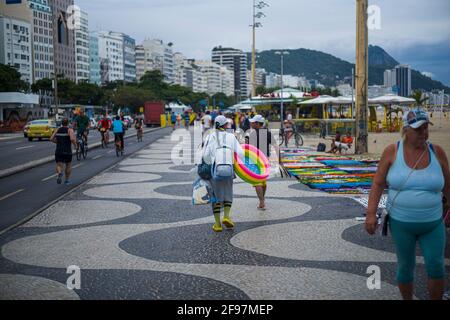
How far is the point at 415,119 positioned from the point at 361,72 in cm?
1857

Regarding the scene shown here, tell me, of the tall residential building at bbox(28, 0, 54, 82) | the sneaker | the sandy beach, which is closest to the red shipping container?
the sandy beach

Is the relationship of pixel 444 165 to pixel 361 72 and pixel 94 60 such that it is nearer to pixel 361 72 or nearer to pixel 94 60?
pixel 361 72

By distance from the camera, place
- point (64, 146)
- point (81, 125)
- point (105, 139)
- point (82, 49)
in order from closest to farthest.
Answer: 1. point (64, 146)
2. point (81, 125)
3. point (105, 139)
4. point (82, 49)

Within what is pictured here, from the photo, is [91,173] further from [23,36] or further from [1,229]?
[23,36]

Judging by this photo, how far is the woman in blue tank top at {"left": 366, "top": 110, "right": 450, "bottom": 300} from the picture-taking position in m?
4.64

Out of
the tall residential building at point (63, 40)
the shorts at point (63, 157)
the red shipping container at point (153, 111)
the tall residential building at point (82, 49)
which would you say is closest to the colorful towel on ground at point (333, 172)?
the shorts at point (63, 157)

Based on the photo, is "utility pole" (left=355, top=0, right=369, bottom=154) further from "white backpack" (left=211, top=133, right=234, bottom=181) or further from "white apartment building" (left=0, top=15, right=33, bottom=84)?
"white apartment building" (left=0, top=15, right=33, bottom=84)

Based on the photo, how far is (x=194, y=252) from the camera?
7.46 meters

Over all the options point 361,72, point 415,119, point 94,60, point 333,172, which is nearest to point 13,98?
point 361,72

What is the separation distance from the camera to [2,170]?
63.3ft

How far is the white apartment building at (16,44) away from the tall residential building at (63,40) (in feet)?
58.3

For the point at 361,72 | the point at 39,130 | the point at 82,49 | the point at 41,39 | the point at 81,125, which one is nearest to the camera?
the point at 361,72

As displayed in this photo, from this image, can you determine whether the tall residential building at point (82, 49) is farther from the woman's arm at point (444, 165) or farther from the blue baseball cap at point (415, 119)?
the woman's arm at point (444, 165)

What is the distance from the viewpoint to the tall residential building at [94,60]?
19112 centimetres
